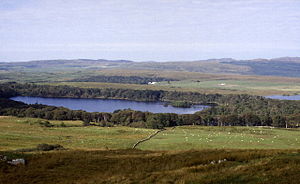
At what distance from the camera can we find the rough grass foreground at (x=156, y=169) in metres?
15.4

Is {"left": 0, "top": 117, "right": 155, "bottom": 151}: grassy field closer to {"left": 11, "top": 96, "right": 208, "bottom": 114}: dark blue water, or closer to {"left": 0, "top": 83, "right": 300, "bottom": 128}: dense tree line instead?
{"left": 0, "top": 83, "right": 300, "bottom": 128}: dense tree line

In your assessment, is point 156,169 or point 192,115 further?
point 192,115

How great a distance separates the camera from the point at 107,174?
1802 centimetres

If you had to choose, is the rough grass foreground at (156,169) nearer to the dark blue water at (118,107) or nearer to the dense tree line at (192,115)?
the dense tree line at (192,115)

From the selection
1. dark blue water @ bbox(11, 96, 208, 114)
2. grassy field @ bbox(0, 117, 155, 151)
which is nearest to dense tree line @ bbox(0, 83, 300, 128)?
grassy field @ bbox(0, 117, 155, 151)

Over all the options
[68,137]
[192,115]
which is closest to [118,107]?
[192,115]

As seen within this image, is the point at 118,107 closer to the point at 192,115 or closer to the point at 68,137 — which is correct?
the point at 192,115

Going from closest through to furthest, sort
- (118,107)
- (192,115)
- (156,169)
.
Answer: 1. (156,169)
2. (192,115)
3. (118,107)

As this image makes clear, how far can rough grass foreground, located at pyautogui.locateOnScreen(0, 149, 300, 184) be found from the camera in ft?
50.6

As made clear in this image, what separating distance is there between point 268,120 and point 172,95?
10178 cm

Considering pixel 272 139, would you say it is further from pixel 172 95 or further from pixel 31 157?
pixel 172 95

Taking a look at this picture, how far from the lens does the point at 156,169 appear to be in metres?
19.1

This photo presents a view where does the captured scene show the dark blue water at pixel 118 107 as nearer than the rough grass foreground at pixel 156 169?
No

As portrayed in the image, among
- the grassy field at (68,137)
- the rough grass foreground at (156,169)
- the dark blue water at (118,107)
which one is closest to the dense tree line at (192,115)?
the grassy field at (68,137)
